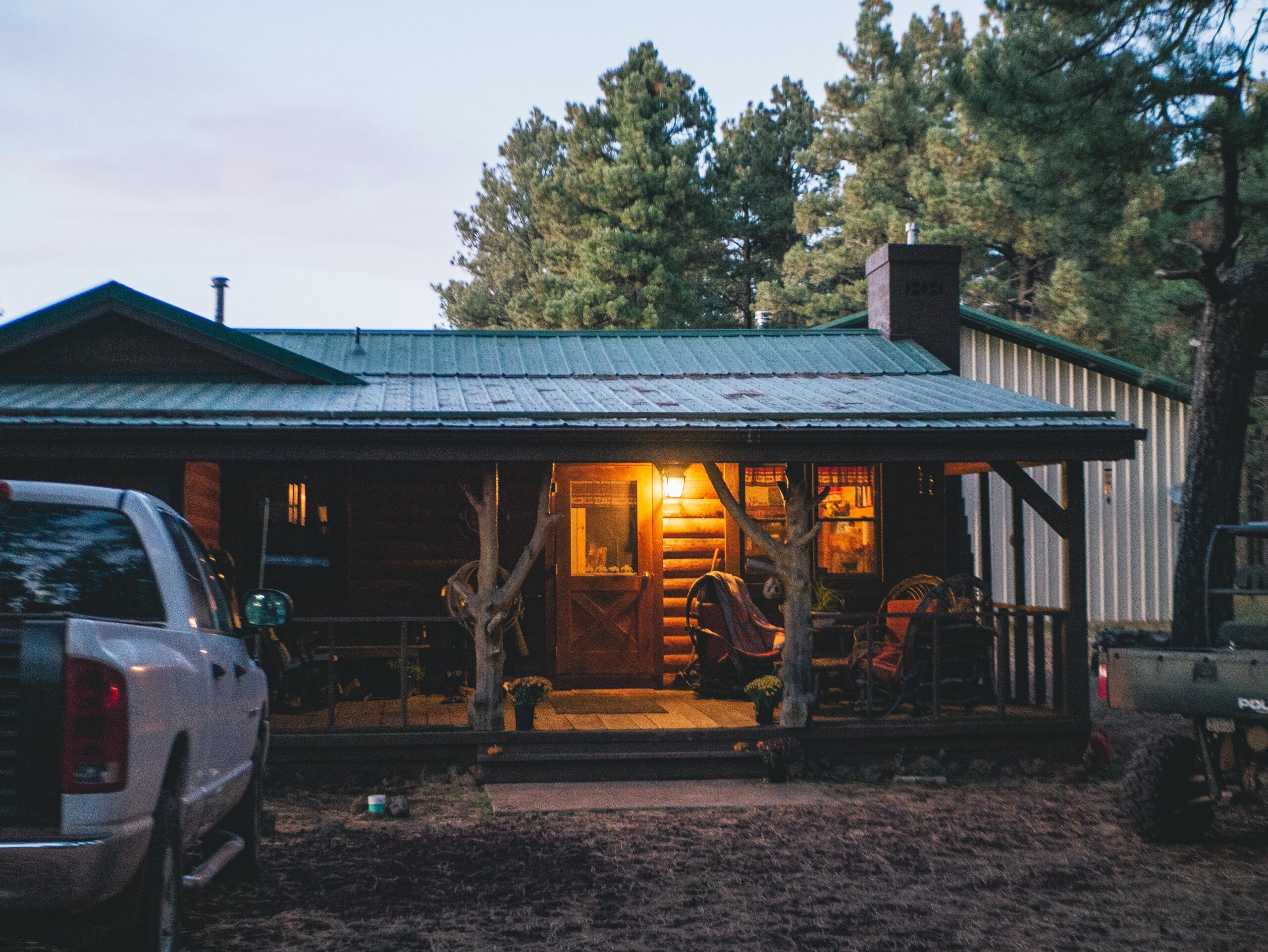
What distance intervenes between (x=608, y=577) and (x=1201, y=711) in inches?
249

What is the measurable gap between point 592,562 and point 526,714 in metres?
2.95

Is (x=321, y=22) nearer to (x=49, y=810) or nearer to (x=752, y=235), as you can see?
(x=49, y=810)

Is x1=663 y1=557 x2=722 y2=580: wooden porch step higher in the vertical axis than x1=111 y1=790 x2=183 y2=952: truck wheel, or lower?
higher

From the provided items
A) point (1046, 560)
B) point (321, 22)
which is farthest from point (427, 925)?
point (1046, 560)

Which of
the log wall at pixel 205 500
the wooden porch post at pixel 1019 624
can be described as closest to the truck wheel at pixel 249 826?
the log wall at pixel 205 500

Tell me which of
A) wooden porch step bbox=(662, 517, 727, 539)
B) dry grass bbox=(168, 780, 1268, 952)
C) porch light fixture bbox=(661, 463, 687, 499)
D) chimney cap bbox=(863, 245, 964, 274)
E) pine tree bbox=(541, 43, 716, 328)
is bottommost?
dry grass bbox=(168, 780, 1268, 952)

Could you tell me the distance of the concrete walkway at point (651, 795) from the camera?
27.1ft

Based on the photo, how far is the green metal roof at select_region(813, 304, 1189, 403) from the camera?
1752 centimetres

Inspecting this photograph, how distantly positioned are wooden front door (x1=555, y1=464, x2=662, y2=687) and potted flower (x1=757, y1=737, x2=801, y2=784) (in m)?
2.95

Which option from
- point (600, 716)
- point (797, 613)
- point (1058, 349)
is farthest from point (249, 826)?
point (1058, 349)

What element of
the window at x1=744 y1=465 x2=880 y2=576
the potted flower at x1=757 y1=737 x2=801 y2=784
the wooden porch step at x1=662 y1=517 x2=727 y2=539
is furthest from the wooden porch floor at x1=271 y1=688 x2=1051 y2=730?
the window at x1=744 y1=465 x2=880 y2=576

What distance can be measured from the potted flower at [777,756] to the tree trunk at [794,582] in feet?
1.06

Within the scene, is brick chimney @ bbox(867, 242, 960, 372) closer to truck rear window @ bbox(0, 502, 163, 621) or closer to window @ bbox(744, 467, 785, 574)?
window @ bbox(744, 467, 785, 574)

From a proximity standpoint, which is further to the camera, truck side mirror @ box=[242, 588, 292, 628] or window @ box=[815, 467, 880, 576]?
window @ box=[815, 467, 880, 576]
